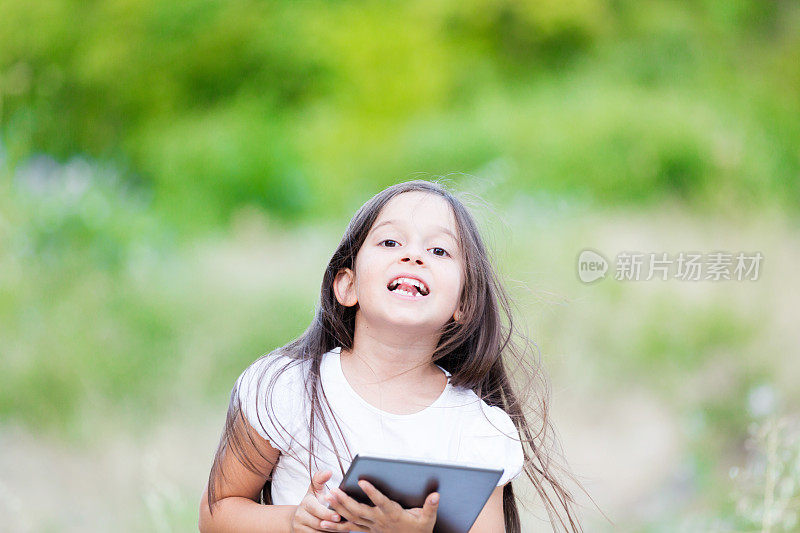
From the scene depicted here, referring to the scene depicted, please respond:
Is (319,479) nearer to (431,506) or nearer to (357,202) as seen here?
(431,506)

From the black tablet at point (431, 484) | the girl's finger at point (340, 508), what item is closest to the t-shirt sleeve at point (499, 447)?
the black tablet at point (431, 484)

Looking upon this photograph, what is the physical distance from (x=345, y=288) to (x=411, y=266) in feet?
0.50

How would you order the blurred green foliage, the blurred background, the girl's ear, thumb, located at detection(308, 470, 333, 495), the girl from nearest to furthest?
thumb, located at detection(308, 470, 333, 495) < the girl < the girl's ear < the blurred background < the blurred green foliage

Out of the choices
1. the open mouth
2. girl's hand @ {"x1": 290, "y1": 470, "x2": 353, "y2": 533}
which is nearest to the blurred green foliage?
the open mouth

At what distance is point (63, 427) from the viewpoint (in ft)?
9.59

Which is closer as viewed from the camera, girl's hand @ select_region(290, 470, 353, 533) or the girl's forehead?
girl's hand @ select_region(290, 470, 353, 533)

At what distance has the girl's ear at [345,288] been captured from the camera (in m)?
1.35

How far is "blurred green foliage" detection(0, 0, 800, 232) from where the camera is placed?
3.60 meters

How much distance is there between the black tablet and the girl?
3.8 inches

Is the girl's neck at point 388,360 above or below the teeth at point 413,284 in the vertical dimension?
below

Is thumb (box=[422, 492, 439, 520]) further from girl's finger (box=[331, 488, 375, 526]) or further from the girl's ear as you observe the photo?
the girl's ear

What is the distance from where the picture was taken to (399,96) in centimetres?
377

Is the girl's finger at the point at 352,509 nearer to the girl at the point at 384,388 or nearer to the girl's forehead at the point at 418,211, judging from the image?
the girl at the point at 384,388

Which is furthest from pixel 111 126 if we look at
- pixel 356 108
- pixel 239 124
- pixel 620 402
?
pixel 620 402
